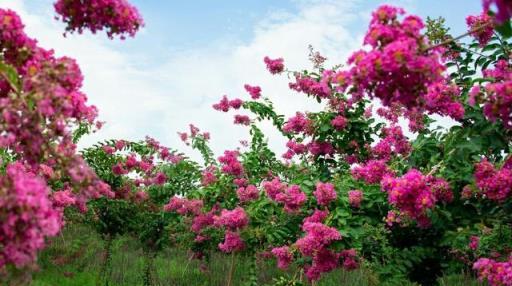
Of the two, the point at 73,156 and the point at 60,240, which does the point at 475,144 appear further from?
the point at 60,240

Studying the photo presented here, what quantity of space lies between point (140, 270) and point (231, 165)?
13.5 feet

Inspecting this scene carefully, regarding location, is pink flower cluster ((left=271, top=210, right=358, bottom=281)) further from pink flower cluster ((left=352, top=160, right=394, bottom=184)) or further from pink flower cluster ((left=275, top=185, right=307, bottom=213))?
pink flower cluster ((left=352, top=160, right=394, bottom=184))

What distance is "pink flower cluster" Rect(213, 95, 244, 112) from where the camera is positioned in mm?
8938

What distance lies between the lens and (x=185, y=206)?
794cm

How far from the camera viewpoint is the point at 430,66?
248cm

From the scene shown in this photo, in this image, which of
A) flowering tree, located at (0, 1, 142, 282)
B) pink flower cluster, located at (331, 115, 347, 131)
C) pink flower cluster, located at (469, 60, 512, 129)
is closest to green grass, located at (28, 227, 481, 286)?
pink flower cluster, located at (331, 115, 347, 131)

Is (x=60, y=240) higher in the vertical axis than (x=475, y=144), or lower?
higher

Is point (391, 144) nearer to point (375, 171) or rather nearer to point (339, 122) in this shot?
point (339, 122)

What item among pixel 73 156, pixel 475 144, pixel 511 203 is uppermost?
pixel 475 144

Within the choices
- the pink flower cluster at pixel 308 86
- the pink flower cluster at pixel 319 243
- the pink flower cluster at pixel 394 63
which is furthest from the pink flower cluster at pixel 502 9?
the pink flower cluster at pixel 308 86

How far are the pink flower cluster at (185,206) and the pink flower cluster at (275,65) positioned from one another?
7.05 ft

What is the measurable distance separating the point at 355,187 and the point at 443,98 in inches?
73.1

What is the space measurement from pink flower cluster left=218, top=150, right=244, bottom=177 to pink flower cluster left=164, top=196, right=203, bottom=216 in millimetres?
600

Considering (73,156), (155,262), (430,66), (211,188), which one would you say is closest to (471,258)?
(211,188)
